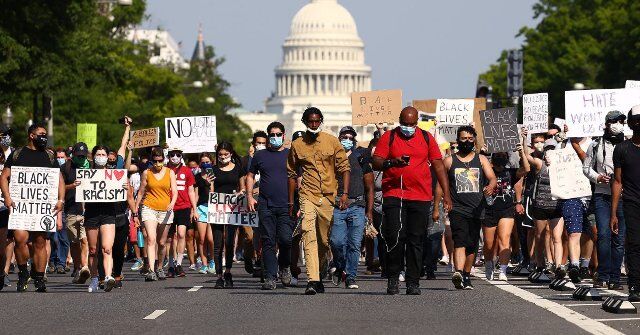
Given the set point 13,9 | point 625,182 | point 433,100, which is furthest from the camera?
point 13,9

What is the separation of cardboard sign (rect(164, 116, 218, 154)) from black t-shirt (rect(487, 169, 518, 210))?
5.84 meters

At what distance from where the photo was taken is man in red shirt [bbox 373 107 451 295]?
1870 cm

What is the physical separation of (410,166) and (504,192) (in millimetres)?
3519

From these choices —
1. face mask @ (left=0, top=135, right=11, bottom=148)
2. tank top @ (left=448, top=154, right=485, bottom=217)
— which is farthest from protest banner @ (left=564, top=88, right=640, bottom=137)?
face mask @ (left=0, top=135, right=11, bottom=148)

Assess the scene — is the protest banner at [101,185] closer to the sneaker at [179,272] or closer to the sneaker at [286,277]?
the sneaker at [286,277]

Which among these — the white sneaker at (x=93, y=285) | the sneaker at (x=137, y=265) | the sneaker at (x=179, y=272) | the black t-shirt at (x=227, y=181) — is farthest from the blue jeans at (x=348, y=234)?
the sneaker at (x=137, y=265)

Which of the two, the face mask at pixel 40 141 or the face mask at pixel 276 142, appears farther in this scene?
the face mask at pixel 276 142

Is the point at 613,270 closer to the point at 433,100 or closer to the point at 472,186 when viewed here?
the point at 472,186

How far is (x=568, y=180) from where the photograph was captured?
21.2 metres

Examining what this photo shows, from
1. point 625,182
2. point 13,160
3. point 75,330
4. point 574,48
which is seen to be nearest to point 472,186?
point 625,182

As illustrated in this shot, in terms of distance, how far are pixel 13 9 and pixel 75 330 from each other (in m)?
28.3

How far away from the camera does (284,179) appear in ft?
65.4

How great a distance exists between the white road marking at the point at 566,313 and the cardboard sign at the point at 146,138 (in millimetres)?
7749

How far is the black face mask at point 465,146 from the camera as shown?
20078mm
